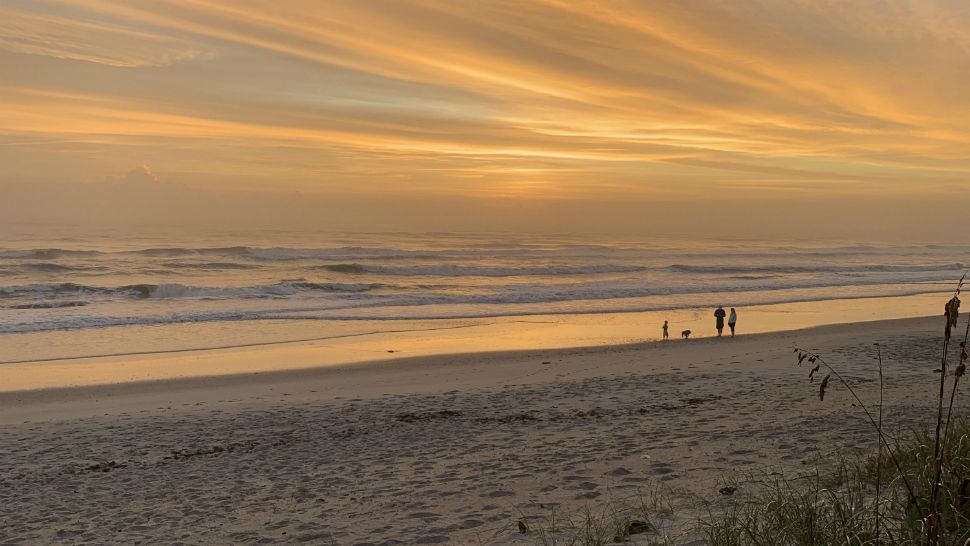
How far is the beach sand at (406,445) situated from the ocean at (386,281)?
12075mm

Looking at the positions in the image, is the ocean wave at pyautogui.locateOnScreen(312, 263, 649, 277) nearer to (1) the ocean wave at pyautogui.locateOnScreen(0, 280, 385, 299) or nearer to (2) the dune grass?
(1) the ocean wave at pyautogui.locateOnScreen(0, 280, 385, 299)

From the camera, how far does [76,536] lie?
605cm

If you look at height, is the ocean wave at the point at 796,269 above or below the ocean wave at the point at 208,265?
below

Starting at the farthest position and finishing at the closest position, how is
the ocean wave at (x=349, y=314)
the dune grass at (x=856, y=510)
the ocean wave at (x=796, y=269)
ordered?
the ocean wave at (x=796, y=269) < the ocean wave at (x=349, y=314) < the dune grass at (x=856, y=510)

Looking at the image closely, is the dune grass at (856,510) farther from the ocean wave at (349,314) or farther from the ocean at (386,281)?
the ocean at (386,281)

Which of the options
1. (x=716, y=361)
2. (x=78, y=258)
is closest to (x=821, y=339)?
(x=716, y=361)

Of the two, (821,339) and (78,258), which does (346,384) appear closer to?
(821,339)

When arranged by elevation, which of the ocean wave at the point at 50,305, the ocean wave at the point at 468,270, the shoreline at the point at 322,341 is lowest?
the shoreline at the point at 322,341

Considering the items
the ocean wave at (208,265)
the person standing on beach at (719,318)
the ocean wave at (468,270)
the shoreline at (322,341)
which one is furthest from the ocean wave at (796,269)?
the person standing on beach at (719,318)

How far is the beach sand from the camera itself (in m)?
6.19

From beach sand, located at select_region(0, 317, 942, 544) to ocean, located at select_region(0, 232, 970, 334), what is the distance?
475 inches

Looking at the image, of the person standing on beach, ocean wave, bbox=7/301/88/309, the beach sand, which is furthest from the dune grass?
ocean wave, bbox=7/301/88/309

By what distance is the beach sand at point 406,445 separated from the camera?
20.3 ft

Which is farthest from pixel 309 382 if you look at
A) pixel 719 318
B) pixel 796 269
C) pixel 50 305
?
pixel 796 269
